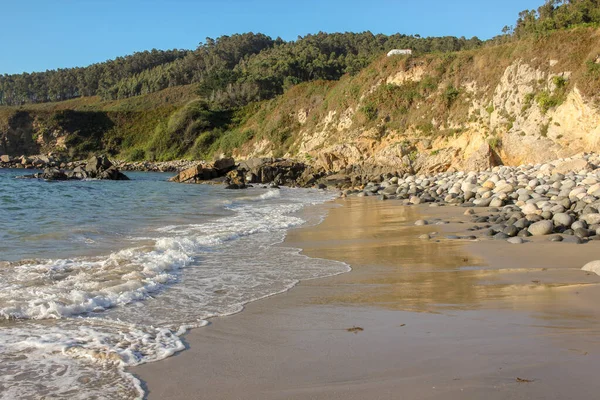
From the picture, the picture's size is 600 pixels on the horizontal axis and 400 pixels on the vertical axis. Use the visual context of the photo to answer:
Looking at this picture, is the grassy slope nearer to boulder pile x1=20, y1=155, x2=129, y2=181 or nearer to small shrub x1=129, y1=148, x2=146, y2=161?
boulder pile x1=20, y1=155, x2=129, y2=181

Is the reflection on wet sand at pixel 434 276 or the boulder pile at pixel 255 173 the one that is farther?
the boulder pile at pixel 255 173

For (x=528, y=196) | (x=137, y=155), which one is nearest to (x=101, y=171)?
(x=528, y=196)

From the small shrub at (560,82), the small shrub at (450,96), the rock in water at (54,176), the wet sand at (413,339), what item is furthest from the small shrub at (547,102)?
the rock in water at (54,176)

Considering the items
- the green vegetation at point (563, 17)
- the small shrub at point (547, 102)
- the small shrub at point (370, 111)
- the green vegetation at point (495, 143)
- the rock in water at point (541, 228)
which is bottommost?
the rock in water at point (541, 228)

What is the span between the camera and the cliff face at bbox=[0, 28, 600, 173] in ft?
69.7

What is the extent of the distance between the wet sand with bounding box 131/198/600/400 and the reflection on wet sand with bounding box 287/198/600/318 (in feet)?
0.07

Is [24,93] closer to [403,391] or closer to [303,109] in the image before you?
[303,109]

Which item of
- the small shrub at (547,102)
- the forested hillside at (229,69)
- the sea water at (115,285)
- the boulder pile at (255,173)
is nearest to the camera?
the sea water at (115,285)

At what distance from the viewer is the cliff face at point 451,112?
21.2m

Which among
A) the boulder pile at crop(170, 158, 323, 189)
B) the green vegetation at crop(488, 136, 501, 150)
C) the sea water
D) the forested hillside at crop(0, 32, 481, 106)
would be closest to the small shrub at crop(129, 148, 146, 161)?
the forested hillside at crop(0, 32, 481, 106)

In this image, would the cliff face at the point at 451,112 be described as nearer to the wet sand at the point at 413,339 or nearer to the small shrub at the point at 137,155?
the wet sand at the point at 413,339

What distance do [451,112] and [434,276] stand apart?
24150 millimetres

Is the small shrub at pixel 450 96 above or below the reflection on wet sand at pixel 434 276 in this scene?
above

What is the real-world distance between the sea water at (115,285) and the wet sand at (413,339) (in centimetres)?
33
